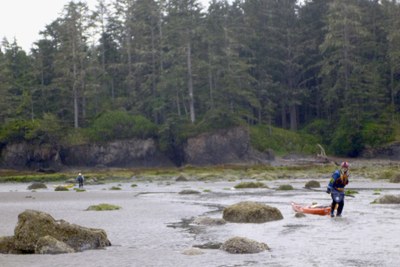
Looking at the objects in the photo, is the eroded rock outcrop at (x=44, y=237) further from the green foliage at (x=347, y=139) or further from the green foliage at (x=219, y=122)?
the green foliage at (x=347, y=139)

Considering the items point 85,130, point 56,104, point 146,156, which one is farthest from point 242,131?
point 56,104

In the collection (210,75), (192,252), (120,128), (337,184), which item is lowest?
(192,252)

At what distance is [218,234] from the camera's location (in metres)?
22.0

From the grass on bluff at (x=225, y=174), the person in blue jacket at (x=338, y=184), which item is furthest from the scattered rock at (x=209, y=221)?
the grass on bluff at (x=225, y=174)

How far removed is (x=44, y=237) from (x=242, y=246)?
5.99 metres

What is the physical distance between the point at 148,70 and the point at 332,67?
2956cm

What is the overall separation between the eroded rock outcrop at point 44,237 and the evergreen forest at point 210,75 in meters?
65.2

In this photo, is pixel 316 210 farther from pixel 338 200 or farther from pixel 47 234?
pixel 47 234

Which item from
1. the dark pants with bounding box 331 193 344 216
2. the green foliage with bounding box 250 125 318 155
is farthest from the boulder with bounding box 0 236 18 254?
the green foliage with bounding box 250 125 318 155

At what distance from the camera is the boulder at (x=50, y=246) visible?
60.5 ft

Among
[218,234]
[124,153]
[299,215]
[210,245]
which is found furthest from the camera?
[124,153]

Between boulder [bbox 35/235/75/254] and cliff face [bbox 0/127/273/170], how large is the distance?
2559 inches

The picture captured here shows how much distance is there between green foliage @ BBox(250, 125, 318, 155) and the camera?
280 ft

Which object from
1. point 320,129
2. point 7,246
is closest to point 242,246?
point 7,246
